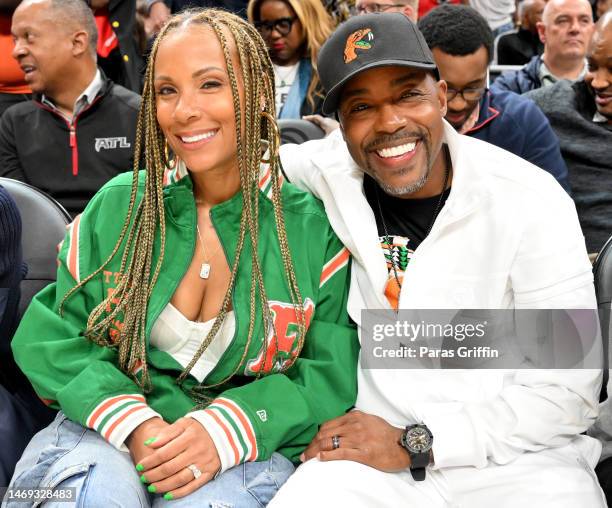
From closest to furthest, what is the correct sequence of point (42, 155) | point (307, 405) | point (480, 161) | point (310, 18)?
point (307, 405)
point (480, 161)
point (42, 155)
point (310, 18)

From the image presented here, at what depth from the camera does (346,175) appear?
7.12 feet

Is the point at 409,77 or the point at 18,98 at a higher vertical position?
the point at 409,77

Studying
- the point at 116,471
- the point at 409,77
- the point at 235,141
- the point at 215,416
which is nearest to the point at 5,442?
the point at 116,471

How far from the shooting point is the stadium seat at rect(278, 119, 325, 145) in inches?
118

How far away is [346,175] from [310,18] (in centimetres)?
209

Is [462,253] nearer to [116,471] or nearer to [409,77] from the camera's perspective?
[409,77]

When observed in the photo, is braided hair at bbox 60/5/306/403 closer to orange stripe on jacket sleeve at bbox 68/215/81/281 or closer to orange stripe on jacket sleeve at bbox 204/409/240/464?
orange stripe on jacket sleeve at bbox 68/215/81/281

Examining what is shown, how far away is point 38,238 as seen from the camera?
251 centimetres

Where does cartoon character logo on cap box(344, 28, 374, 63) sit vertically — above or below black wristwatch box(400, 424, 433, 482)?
above

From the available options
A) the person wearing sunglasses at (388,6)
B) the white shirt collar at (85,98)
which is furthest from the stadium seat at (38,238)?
the person wearing sunglasses at (388,6)

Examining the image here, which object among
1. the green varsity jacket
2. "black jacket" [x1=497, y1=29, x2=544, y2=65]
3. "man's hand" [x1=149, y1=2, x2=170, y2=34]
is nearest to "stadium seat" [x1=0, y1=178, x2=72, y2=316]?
the green varsity jacket

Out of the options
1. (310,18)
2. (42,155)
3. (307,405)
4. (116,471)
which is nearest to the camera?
(116,471)

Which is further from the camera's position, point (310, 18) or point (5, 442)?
point (310, 18)

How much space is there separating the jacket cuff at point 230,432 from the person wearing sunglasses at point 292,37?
2.31 meters
